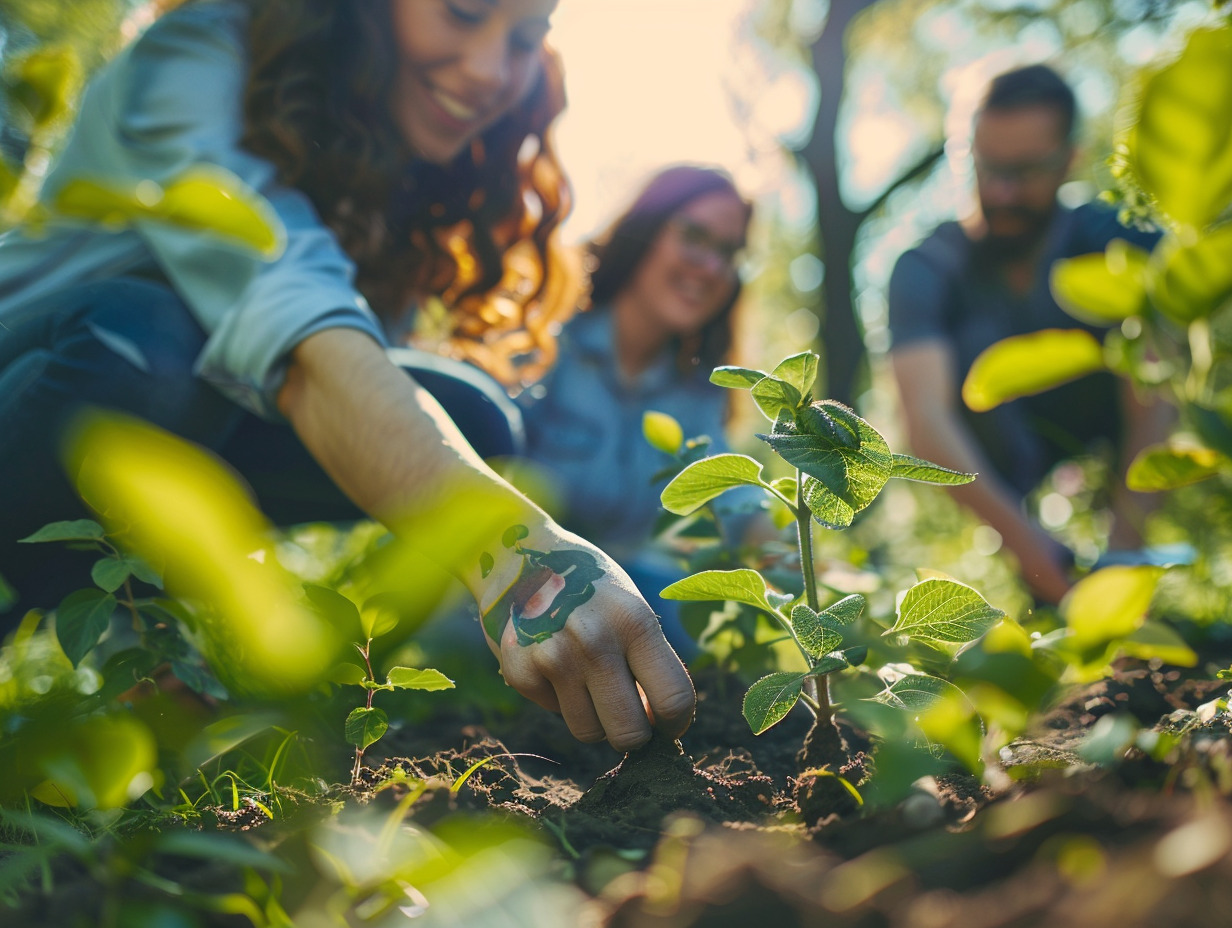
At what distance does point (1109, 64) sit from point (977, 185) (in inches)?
240

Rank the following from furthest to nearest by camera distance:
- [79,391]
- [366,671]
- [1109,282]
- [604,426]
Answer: [604,426], [79,391], [366,671], [1109,282]

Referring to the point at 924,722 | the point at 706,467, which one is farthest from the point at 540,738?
the point at 924,722

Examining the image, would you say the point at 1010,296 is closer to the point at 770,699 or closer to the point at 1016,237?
the point at 1016,237

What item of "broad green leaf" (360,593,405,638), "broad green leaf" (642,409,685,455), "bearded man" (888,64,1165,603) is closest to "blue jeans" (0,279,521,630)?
"broad green leaf" (642,409,685,455)

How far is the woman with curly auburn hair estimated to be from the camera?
0.85 m

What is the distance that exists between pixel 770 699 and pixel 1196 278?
0.47m

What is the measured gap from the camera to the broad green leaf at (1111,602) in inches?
20.4

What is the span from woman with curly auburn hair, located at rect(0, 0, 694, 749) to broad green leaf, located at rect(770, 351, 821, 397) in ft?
0.91

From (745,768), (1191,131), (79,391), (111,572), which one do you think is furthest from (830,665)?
(79,391)

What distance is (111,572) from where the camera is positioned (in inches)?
37.6

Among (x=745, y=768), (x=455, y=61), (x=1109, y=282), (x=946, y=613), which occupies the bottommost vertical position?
(x=745, y=768)

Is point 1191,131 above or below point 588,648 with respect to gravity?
above

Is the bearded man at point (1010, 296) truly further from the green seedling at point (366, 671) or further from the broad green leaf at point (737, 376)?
the green seedling at point (366, 671)

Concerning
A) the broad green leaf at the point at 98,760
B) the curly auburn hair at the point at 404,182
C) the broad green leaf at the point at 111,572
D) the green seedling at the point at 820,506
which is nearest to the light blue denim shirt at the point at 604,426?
the curly auburn hair at the point at 404,182
